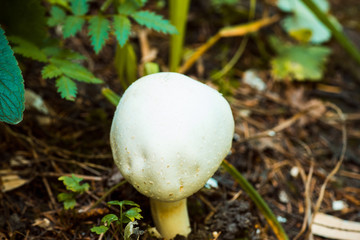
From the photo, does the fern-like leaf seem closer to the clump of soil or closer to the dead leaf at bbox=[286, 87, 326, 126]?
the clump of soil

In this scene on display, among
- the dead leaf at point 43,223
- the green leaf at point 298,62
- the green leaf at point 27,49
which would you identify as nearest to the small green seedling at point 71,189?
the dead leaf at point 43,223

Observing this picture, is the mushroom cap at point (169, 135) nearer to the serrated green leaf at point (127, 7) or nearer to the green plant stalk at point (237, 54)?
the serrated green leaf at point (127, 7)

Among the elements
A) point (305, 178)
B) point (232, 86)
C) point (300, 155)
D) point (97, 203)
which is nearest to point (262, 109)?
point (232, 86)

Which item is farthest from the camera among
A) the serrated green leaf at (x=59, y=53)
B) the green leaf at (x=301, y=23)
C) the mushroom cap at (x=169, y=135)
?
the green leaf at (x=301, y=23)

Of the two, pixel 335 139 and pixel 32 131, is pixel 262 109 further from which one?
pixel 32 131

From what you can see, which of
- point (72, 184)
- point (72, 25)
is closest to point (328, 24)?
point (72, 25)

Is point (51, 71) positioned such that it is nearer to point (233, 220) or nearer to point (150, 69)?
point (150, 69)

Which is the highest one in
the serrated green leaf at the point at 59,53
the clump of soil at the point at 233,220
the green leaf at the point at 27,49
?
the green leaf at the point at 27,49

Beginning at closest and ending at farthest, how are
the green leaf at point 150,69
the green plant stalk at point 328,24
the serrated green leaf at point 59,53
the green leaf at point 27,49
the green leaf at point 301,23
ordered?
the green leaf at point 27,49 → the serrated green leaf at point 59,53 → the green leaf at point 150,69 → the green plant stalk at point 328,24 → the green leaf at point 301,23
